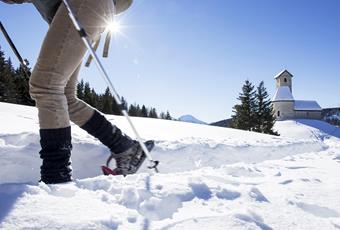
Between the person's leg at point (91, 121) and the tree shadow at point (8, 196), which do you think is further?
the person's leg at point (91, 121)

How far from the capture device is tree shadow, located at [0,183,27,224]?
1.43 m

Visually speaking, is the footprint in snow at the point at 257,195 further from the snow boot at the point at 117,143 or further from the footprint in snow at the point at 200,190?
the snow boot at the point at 117,143

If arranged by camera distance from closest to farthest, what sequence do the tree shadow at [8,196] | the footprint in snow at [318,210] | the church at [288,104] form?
the tree shadow at [8,196], the footprint in snow at [318,210], the church at [288,104]

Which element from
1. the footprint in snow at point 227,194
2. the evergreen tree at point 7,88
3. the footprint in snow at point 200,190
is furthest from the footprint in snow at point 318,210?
the evergreen tree at point 7,88

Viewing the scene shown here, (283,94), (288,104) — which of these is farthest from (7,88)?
(283,94)

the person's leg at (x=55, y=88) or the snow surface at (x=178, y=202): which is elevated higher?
the person's leg at (x=55, y=88)

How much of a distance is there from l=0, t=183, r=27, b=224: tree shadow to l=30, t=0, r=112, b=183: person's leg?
1.87ft

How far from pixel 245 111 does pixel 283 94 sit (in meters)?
30.6

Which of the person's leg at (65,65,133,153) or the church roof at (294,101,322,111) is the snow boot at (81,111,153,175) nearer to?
the person's leg at (65,65,133,153)

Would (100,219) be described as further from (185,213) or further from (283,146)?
(283,146)

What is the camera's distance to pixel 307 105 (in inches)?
2913

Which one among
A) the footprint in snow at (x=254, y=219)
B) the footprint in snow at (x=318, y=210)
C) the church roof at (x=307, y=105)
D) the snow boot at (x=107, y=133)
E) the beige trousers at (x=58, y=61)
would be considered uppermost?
the church roof at (x=307, y=105)

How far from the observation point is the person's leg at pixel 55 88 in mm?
2354

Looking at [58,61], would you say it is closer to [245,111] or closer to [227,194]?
[227,194]
